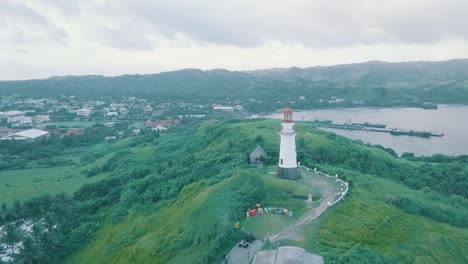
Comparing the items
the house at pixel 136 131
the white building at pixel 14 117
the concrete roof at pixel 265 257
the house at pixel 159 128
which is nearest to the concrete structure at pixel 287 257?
the concrete roof at pixel 265 257

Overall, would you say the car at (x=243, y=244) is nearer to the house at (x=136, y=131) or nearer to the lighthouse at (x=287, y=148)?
the lighthouse at (x=287, y=148)

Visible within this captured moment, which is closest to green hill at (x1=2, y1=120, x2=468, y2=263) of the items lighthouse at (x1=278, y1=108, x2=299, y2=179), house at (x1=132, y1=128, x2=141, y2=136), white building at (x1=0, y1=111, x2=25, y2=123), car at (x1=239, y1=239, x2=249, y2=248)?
car at (x1=239, y1=239, x2=249, y2=248)

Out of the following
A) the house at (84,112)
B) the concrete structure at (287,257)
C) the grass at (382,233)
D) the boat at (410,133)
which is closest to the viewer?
the concrete structure at (287,257)

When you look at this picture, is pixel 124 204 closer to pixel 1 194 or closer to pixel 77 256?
pixel 77 256

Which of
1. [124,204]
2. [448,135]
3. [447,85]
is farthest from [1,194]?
[447,85]

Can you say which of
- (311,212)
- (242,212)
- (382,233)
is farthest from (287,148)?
(382,233)

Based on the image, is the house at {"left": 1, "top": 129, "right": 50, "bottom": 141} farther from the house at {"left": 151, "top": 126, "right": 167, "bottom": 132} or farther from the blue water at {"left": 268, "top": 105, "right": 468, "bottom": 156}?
the blue water at {"left": 268, "top": 105, "right": 468, "bottom": 156}
